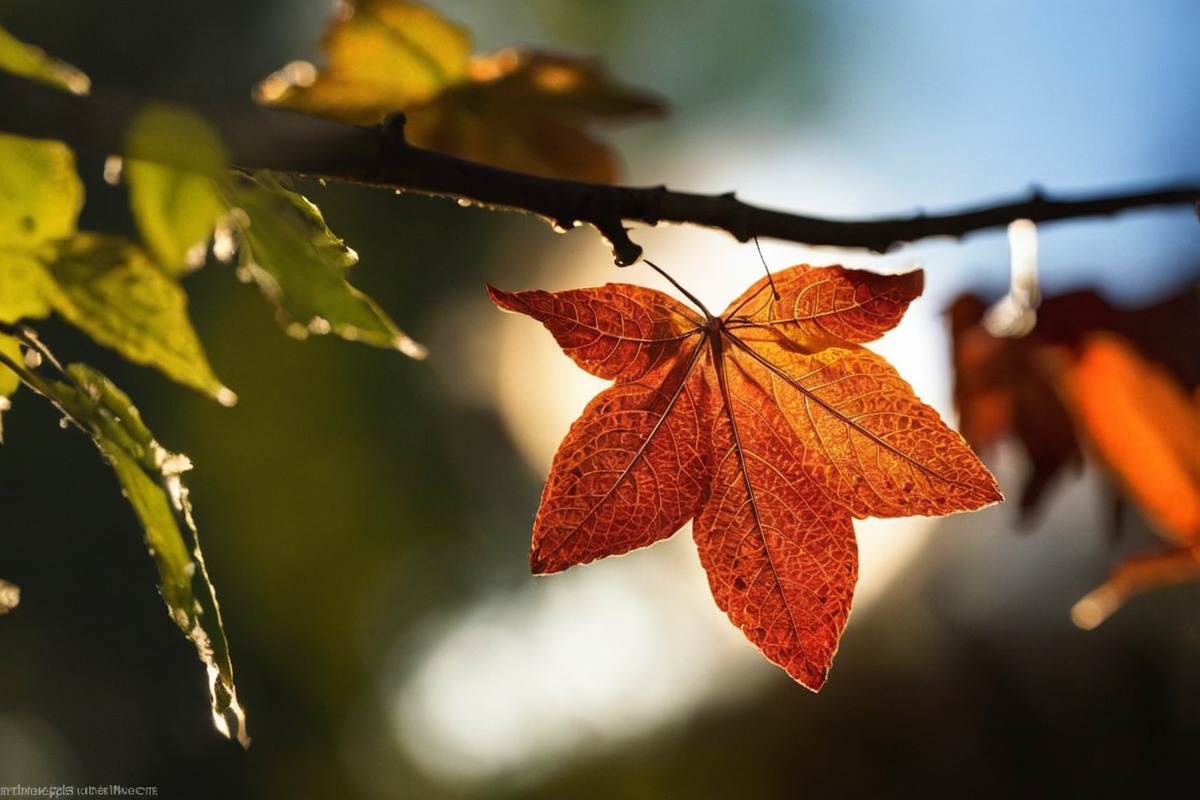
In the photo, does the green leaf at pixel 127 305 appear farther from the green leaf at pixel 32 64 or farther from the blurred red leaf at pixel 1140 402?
the blurred red leaf at pixel 1140 402

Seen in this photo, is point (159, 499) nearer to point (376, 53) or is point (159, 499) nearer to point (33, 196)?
point (33, 196)

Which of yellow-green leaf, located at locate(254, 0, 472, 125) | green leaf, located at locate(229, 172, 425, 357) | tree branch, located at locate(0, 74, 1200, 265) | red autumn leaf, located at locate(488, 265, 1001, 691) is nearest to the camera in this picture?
tree branch, located at locate(0, 74, 1200, 265)

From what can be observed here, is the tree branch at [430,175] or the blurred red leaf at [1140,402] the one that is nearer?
the tree branch at [430,175]

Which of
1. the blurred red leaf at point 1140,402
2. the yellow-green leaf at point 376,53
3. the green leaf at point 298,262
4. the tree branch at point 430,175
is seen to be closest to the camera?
the tree branch at point 430,175

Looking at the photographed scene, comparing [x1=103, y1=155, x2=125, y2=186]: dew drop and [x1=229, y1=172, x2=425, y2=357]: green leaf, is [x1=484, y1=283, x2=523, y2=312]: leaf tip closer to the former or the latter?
[x1=229, y1=172, x2=425, y2=357]: green leaf

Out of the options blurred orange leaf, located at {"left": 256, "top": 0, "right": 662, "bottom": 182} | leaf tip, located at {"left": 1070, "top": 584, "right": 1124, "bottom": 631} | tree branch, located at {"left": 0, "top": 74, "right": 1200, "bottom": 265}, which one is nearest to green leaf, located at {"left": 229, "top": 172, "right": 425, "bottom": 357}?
tree branch, located at {"left": 0, "top": 74, "right": 1200, "bottom": 265}

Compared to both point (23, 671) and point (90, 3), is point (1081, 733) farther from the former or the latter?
point (90, 3)

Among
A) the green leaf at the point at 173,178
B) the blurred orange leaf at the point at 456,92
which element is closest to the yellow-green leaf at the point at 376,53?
the blurred orange leaf at the point at 456,92
